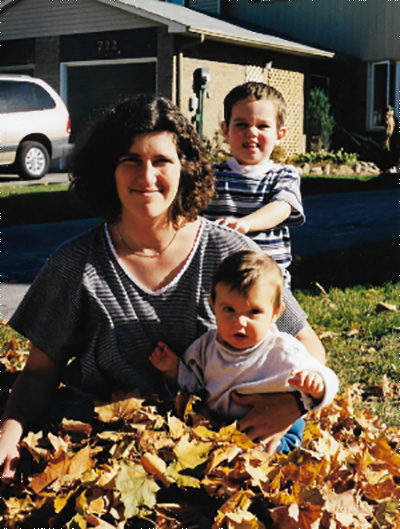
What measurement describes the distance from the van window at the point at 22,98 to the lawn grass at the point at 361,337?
4.58 ft

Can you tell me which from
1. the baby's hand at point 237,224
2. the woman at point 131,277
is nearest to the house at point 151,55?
the baby's hand at point 237,224

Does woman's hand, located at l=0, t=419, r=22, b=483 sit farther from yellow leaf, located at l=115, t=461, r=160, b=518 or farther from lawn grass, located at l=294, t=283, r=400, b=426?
lawn grass, located at l=294, t=283, r=400, b=426

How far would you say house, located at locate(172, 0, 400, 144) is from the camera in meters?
15.4

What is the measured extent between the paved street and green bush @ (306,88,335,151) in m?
5.82

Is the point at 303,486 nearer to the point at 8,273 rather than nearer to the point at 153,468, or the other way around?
the point at 153,468

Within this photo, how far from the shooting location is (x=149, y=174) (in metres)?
2.36

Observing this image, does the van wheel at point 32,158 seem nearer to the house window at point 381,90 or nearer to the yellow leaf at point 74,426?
the yellow leaf at point 74,426

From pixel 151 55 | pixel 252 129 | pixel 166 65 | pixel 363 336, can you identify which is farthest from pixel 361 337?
pixel 166 65

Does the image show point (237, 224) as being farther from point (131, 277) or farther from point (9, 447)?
point (9, 447)

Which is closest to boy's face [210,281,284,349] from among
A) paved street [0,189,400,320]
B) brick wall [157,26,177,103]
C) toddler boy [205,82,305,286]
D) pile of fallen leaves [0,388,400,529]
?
pile of fallen leaves [0,388,400,529]

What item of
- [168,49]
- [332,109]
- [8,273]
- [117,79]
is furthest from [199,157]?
[332,109]

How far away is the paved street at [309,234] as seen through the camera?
6.02 meters

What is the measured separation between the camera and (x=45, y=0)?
21.5ft

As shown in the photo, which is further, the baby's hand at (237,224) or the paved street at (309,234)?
the paved street at (309,234)
